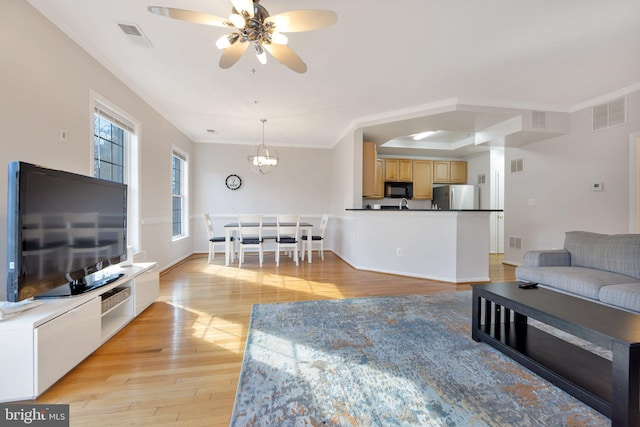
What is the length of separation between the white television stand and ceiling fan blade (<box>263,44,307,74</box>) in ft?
7.34

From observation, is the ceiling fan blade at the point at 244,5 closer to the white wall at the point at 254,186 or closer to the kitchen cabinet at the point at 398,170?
the white wall at the point at 254,186

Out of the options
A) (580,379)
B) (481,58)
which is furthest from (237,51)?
(580,379)

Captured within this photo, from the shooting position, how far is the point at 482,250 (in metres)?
3.85

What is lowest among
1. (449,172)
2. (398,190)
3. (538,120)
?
(398,190)

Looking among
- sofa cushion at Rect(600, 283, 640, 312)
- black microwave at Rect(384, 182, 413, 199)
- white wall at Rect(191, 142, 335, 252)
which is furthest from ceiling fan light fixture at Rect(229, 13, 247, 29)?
black microwave at Rect(384, 182, 413, 199)

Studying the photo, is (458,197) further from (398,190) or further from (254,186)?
(254,186)

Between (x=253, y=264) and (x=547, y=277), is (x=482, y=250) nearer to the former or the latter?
(x=547, y=277)

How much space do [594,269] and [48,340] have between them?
445 centimetres

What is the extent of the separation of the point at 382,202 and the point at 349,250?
2.06 m

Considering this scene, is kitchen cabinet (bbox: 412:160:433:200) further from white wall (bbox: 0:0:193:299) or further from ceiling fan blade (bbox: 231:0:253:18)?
white wall (bbox: 0:0:193:299)

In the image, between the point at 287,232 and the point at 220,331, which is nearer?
the point at 220,331

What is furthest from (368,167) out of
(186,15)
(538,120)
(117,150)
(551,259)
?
(117,150)

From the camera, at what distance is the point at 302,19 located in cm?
173

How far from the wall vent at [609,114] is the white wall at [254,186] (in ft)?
15.2
